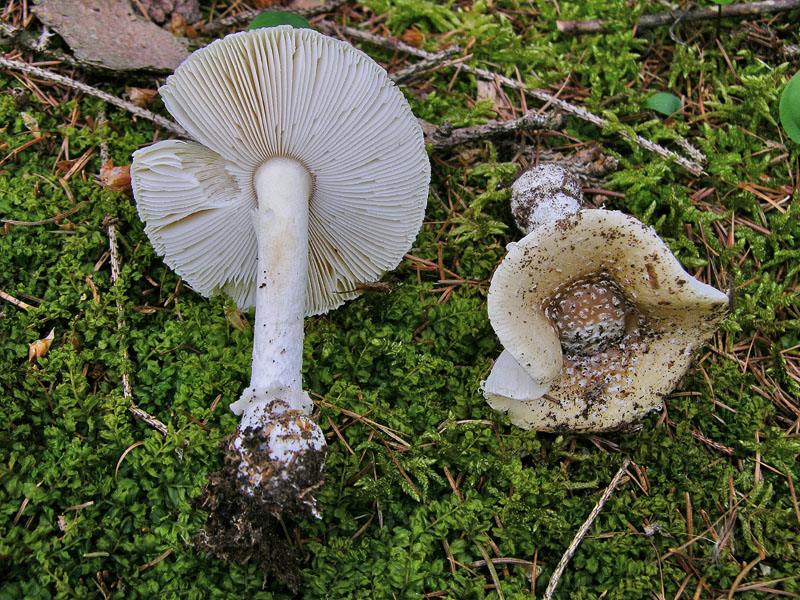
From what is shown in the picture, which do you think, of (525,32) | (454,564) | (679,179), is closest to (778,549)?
(454,564)

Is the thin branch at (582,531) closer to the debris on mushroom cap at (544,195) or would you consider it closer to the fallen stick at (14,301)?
the debris on mushroom cap at (544,195)

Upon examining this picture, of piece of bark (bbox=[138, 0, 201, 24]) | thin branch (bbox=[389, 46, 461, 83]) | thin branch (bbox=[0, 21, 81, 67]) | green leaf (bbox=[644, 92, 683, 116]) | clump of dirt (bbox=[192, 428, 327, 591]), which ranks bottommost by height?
clump of dirt (bbox=[192, 428, 327, 591])

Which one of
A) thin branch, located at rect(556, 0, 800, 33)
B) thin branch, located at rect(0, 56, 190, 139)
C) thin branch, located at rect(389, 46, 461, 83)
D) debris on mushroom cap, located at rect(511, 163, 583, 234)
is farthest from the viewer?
thin branch, located at rect(556, 0, 800, 33)

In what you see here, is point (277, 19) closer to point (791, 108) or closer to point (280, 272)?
point (280, 272)

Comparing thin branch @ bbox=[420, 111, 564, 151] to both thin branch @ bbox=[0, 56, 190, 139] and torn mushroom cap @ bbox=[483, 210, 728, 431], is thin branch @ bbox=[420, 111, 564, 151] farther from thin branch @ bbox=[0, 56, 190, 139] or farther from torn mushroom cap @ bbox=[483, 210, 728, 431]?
thin branch @ bbox=[0, 56, 190, 139]

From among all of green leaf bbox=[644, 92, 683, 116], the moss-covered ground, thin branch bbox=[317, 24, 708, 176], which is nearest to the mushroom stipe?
the moss-covered ground

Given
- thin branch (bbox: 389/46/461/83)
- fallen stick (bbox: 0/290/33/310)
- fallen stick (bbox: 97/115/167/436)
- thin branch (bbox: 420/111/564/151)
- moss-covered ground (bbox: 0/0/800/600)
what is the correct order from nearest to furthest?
moss-covered ground (bbox: 0/0/800/600) → fallen stick (bbox: 97/115/167/436) → fallen stick (bbox: 0/290/33/310) → thin branch (bbox: 420/111/564/151) → thin branch (bbox: 389/46/461/83)

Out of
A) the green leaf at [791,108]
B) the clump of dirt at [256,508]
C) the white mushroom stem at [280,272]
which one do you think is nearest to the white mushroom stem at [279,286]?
the white mushroom stem at [280,272]
